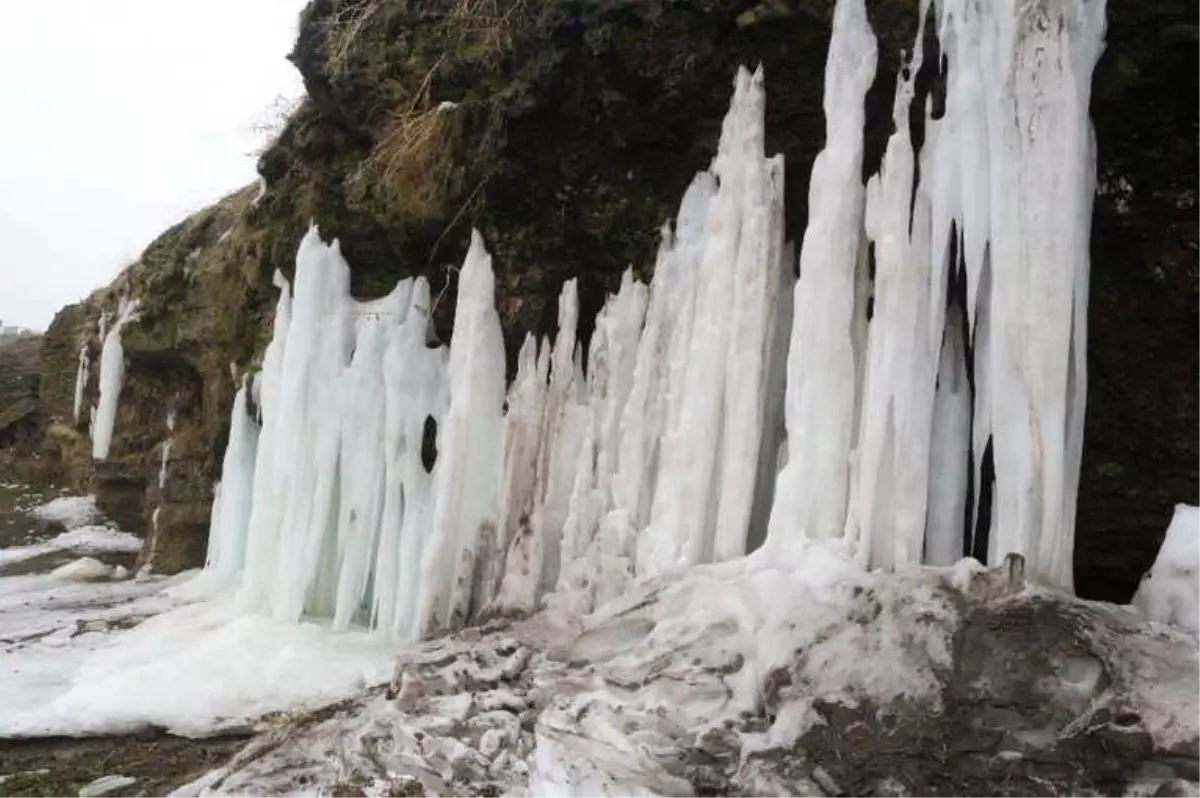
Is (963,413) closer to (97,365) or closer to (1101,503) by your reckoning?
(1101,503)

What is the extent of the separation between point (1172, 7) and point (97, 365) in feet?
56.8

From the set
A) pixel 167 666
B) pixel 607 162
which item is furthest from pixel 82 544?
pixel 607 162

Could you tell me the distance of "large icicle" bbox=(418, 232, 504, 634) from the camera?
24.0 feet

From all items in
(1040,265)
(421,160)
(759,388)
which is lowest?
(759,388)

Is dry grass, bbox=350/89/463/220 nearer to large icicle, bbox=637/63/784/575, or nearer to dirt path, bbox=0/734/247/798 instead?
large icicle, bbox=637/63/784/575

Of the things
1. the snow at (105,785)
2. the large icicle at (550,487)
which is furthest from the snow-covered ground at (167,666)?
the large icicle at (550,487)

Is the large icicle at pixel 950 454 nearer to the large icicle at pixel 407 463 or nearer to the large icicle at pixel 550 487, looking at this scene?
the large icicle at pixel 550 487

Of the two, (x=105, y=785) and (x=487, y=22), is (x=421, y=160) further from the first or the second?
(x=105, y=785)

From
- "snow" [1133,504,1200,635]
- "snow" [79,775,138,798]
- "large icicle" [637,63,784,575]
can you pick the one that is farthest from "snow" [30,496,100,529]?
"snow" [1133,504,1200,635]

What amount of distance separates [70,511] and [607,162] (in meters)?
14.2

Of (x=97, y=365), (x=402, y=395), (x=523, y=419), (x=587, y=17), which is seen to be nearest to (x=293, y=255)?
(x=402, y=395)

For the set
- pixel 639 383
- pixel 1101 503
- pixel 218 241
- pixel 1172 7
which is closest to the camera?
pixel 1172 7

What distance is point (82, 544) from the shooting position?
15.0 metres

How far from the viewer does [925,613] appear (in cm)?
433
